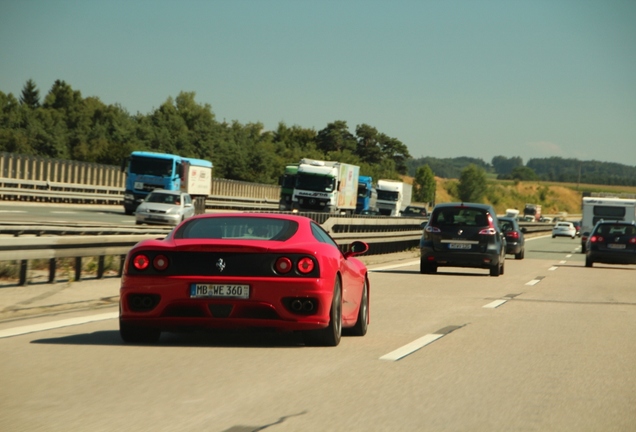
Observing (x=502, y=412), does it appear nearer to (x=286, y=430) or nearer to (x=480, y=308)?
(x=286, y=430)

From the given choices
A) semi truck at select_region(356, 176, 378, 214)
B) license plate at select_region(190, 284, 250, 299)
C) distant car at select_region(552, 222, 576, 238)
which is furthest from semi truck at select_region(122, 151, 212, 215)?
license plate at select_region(190, 284, 250, 299)

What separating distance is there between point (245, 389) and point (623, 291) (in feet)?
45.9

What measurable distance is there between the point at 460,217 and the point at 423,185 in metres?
160

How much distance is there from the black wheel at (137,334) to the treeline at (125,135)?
253 ft

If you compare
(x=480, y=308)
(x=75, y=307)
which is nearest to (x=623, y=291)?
(x=480, y=308)

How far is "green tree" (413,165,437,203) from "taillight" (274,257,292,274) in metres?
169

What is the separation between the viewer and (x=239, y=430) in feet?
18.4

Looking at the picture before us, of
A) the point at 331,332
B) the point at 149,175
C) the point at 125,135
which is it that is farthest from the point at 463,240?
the point at 125,135

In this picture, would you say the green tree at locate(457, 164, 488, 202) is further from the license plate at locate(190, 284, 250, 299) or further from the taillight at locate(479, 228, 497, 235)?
the license plate at locate(190, 284, 250, 299)

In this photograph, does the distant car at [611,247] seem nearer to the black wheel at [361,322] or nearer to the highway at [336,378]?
the highway at [336,378]

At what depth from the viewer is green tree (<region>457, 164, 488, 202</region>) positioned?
19625 centimetres

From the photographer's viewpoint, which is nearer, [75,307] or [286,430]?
[286,430]

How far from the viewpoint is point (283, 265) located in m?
8.90

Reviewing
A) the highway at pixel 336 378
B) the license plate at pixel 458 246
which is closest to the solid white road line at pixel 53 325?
the highway at pixel 336 378
